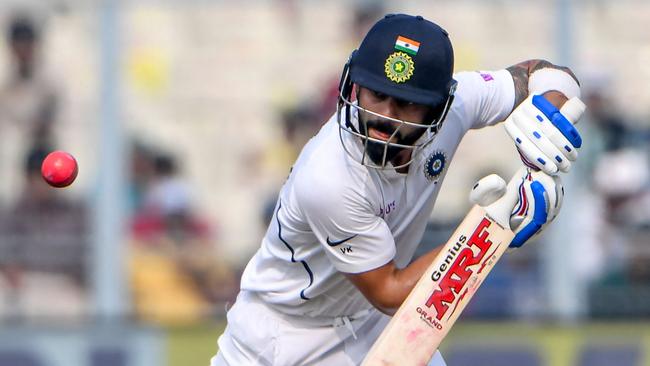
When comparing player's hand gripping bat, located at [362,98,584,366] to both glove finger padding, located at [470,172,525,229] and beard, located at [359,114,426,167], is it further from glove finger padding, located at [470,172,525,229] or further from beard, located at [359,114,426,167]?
beard, located at [359,114,426,167]

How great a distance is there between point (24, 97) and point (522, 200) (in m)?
4.08

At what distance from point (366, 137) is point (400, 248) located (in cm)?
62

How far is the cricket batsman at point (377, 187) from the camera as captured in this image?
3725 mm

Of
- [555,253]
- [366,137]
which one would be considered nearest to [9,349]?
[555,253]

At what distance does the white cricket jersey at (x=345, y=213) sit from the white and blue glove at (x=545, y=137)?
0.33 m

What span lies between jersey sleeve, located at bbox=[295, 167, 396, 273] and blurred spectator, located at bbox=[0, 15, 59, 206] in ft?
11.3

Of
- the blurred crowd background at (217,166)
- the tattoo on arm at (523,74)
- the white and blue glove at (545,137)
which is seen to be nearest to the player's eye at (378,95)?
the white and blue glove at (545,137)

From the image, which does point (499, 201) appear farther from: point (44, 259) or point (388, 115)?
point (44, 259)

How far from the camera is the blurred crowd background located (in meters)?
6.79

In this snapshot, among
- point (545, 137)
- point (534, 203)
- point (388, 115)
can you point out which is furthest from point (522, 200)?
point (388, 115)

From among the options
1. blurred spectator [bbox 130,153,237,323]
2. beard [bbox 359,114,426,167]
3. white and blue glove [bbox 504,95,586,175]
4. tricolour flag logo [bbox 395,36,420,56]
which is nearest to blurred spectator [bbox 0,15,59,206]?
blurred spectator [bbox 130,153,237,323]

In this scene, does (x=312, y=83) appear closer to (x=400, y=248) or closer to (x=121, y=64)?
(x=121, y=64)

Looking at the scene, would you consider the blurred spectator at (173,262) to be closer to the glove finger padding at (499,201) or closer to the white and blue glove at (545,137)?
the glove finger padding at (499,201)

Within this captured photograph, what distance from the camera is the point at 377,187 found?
391cm
